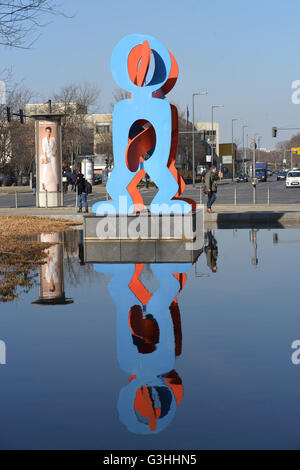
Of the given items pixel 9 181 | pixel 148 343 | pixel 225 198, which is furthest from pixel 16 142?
pixel 148 343

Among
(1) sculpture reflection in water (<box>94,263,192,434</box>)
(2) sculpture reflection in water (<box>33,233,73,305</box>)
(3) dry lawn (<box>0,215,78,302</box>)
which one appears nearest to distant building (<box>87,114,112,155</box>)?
Answer: (3) dry lawn (<box>0,215,78,302</box>)

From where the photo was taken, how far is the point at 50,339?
7.54m

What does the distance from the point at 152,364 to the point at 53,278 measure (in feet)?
19.0

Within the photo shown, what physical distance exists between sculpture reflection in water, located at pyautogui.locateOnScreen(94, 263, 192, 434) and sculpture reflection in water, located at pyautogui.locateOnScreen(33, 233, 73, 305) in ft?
2.53

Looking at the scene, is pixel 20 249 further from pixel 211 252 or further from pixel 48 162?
pixel 48 162

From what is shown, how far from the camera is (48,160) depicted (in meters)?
34.2

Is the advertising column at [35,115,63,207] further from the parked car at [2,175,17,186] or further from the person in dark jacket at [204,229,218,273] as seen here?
the parked car at [2,175,17,186]

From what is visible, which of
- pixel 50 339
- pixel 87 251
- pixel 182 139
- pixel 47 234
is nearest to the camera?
pixel 50 339

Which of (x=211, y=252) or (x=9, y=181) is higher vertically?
(x=9, y=181)

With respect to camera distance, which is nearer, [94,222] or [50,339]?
[50,339]

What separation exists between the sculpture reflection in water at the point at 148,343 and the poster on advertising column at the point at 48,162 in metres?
21.8
